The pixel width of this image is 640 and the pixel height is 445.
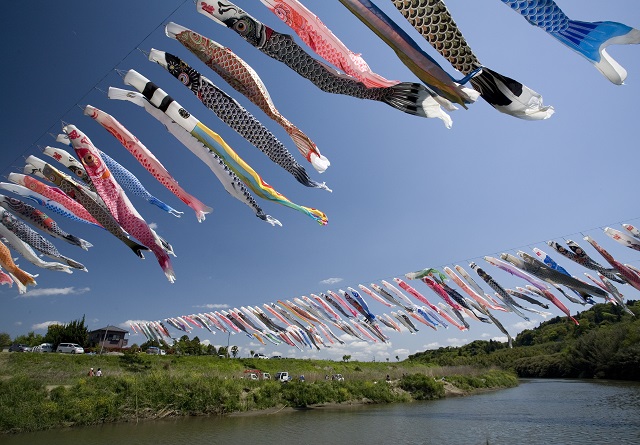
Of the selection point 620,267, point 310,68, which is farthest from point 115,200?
point 620,267

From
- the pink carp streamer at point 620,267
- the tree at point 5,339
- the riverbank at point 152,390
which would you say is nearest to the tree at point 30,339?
the tree at point 5,339

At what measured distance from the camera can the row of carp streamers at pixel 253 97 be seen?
445cm

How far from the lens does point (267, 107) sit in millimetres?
6430

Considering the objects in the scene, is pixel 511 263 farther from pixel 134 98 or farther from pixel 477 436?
pixel 134 98

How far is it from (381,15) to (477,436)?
15.5 m

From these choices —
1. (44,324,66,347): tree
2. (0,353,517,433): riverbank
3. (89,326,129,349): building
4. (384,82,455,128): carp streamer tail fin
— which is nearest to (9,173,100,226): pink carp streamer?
(384,82,455,128): carp streamer tail fin

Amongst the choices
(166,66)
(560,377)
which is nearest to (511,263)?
(166,66)

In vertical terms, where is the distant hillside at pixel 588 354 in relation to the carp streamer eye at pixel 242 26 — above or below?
below

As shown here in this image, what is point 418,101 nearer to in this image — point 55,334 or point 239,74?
point 239,74

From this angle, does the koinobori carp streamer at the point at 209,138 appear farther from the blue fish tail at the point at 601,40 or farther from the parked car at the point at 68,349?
the parked car at the point at 68,349

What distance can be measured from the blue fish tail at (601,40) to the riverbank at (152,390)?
20.0m

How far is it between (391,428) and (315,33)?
1629 cm

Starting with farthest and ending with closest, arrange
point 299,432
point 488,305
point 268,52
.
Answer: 1. point 488,305
2. point 299,432
3. point 268,52

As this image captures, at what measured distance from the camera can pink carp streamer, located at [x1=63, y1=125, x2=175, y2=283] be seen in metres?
8.12
